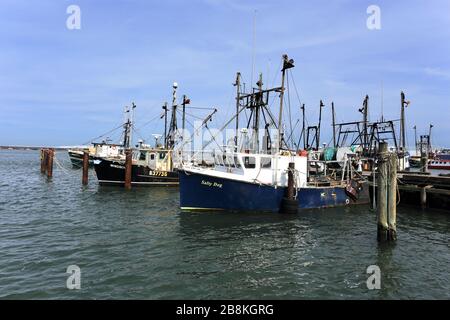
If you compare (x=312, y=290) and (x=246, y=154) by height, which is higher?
(x=246, y=154)

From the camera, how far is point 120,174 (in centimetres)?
3328

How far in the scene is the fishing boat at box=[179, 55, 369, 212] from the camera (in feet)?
61.5

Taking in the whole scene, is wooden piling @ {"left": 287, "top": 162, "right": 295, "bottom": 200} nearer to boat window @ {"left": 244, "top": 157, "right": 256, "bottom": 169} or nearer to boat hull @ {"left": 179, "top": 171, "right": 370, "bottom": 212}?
boat hull @ {"left": 179, "top": 171, "right": 370, "bottom": 212}

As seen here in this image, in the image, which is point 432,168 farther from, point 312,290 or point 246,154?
point 312,290

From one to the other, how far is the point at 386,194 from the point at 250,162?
7.83 m

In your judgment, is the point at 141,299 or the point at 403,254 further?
the point at 403,254

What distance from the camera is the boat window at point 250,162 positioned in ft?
64.5

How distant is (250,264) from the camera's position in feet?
37.3

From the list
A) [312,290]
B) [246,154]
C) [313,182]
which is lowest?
[312,290]

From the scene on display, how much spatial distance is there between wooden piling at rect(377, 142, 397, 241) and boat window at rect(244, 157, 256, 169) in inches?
285

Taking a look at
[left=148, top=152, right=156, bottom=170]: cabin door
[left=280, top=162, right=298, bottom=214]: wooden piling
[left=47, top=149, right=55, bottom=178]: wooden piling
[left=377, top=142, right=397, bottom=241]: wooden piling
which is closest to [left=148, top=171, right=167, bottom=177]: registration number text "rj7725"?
[left=148, top=152, right=156, bottom=170]: cabin door

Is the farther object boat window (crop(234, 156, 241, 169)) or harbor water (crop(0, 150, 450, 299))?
boat window (crop(234, 156, 241, 169))
